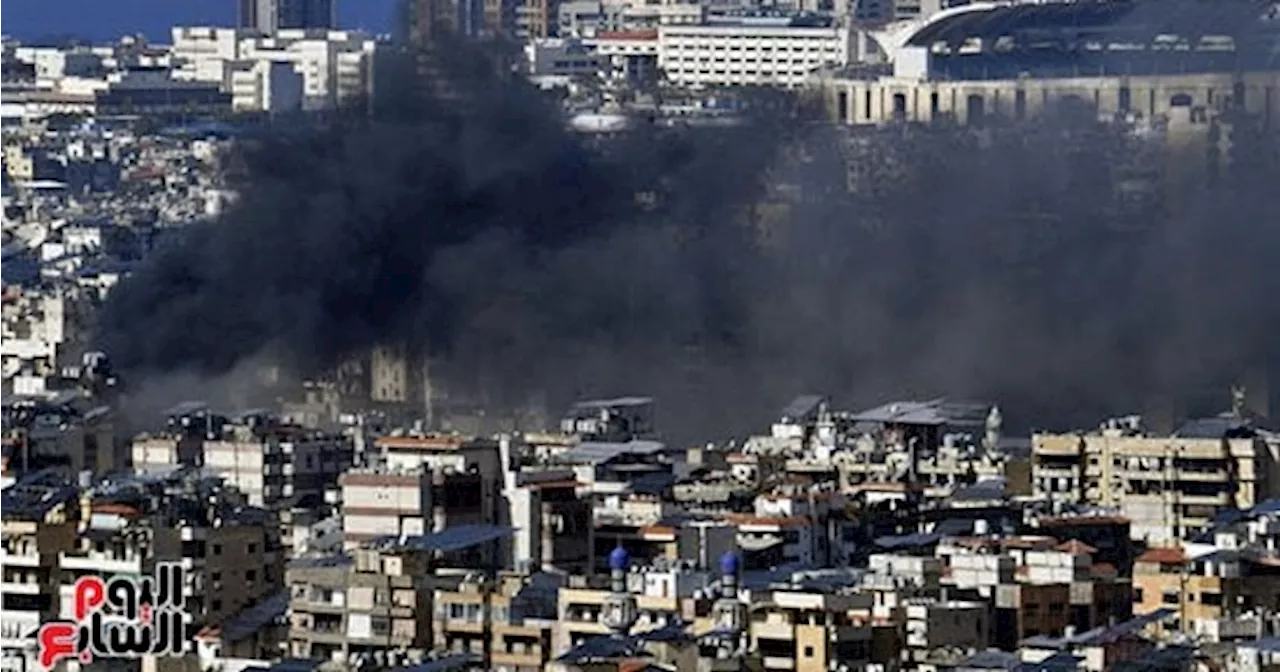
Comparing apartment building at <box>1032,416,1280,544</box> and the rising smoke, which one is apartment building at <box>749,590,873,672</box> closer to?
apartment building at <box>1032,416,1280,544</box>

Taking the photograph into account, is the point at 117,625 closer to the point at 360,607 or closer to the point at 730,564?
the point at 360,607

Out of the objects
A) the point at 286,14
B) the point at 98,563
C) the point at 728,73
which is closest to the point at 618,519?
the point at 98,563

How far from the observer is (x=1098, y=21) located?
7281cm

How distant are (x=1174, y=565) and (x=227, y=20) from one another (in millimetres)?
94129

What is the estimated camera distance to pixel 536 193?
5431 cm

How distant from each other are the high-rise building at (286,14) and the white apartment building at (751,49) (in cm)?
1972

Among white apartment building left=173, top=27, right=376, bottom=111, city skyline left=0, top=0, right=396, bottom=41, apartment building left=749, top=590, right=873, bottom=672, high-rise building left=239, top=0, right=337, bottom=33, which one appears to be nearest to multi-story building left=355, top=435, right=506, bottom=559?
apartment building left=749, top=590, right=873, bottom=672

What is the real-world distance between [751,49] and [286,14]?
81.2ft

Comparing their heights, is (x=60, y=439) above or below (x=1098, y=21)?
above

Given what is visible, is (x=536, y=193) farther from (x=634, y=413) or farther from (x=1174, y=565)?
(x=1174, y=565)

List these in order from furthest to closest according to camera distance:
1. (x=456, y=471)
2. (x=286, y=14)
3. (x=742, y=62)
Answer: (x=286, y=14) < (x=742, y=62) < (x=456, y=471)

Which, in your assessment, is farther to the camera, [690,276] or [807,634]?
[690,276]

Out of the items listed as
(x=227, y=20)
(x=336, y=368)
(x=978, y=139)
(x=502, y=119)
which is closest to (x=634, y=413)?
(x=336, y=368)

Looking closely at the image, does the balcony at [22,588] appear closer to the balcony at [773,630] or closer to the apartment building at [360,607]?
the apartment building at [360,607]
